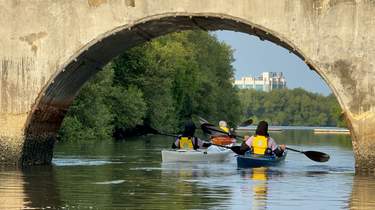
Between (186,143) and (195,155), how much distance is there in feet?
3.25

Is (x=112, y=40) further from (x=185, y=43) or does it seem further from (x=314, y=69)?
(x=185, y=43)

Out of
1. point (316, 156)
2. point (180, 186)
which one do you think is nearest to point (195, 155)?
point (316, 156)

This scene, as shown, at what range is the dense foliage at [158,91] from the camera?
4862 cm

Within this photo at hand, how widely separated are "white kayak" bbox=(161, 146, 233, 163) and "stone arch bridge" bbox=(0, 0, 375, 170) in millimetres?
5438

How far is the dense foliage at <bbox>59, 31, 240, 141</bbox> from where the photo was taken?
160 ft

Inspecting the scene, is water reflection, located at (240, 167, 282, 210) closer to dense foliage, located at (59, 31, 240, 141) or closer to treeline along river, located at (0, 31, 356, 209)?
treeline along river, located at (0, 31, 356, 209)

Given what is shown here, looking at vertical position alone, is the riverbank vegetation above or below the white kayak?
above

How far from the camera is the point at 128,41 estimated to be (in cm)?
2439

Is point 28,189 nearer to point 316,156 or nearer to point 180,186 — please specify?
point 180,186

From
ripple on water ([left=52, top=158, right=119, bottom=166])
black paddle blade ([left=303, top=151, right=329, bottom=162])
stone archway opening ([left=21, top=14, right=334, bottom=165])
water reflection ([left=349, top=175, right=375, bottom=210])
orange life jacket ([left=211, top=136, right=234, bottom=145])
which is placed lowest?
water reflection ([left=349, top=175, right=375, bottom=210])

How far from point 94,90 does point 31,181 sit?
27013 millimetres

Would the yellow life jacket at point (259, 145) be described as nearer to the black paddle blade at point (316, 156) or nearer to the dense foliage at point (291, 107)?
the black paddle blade at point (316, 156)

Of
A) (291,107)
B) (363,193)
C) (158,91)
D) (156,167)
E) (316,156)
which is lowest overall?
(363,193)

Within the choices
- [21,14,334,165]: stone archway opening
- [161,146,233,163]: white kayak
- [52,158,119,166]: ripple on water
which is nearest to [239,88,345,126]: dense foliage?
[161,146,233,163]: white kayak
